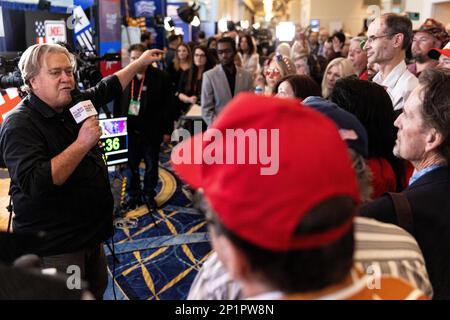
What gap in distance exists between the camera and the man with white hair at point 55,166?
5.16 feet

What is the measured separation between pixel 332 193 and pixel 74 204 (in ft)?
4.61

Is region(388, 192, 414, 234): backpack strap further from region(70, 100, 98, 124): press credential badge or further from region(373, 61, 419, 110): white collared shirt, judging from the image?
region(373, 61, 419, 110): white collared shirt

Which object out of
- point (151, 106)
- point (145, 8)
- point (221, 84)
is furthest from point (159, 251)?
point (145, 8)

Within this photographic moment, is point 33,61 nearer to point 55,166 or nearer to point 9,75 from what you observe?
point 55,166

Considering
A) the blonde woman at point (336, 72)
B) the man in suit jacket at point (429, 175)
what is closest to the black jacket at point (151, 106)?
the blonde woman at point (336, 72)

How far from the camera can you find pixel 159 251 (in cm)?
327

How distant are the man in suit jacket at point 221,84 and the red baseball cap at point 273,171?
3.29 m

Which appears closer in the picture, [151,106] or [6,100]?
[6,100]

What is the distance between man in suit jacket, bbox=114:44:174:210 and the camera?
3.88 meters

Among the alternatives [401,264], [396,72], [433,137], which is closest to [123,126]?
[396,72]

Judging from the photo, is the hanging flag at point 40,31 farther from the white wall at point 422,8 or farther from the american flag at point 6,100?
the white wall at point 422,8

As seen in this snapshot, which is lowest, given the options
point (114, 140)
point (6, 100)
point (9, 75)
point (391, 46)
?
point (114, 140)

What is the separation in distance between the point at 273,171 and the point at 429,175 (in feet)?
2.84
